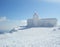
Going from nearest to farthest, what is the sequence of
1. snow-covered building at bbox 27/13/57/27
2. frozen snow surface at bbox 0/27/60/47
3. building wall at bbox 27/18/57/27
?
frozen snow surface at bbox 0/27/60/47 → snow-covered building at bbox 27/13/57/27 → building wall at bbox 27/18/57/27

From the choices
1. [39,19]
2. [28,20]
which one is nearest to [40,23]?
[39,19]

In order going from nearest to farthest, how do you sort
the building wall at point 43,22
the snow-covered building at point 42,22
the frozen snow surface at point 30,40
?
the frozen snow surface at point 30,40, the snow-covered building at point 42,22, the building wall at point 43,22

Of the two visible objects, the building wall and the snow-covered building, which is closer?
the snow-covered building

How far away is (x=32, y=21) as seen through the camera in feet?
112

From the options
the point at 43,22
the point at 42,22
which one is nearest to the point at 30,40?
the point at 43,22

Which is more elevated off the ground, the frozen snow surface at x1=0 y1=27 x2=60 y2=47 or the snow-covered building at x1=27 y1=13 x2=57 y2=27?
the frozen snow surface at x1=0 y1=27 x2=60 y2=47

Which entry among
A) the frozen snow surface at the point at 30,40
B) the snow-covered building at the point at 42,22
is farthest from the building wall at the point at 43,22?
the frozen snow surface at the point at 30,40

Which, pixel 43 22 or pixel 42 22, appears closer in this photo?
pixel 43 22

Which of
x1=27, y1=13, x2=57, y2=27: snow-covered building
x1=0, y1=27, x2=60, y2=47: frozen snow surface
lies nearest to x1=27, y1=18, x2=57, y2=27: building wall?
x1=27, y1=13, x2=57, y2=27: snow-covered building

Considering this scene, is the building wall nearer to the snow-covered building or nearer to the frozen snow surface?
the snow-covered building

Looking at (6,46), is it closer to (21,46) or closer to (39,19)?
(21,46)

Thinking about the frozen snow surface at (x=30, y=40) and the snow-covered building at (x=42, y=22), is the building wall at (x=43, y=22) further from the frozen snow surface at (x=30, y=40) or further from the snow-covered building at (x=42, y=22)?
the frozen snow surface at (x=30, y=40)

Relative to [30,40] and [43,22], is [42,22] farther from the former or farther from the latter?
[30,40]

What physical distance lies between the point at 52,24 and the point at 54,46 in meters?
26.6
